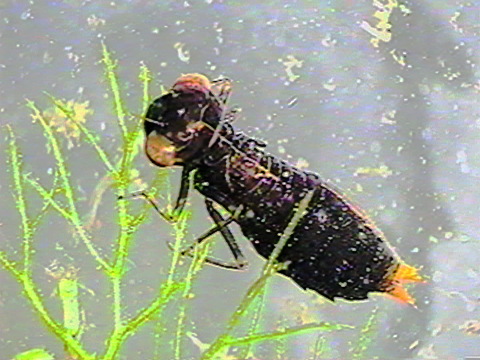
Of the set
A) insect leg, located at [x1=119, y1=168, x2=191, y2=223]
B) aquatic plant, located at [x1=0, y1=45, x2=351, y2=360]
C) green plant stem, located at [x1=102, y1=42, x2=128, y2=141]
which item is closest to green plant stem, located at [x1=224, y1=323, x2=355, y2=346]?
aquatic plant, located at [x1=0, y1=45, x2=351, y2=360]

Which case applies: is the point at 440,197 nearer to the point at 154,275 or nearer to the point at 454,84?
the point at 454,84

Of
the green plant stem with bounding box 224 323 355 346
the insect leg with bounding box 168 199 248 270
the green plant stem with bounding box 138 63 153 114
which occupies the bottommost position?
the green plant stem with bounding box 224 323 355 346

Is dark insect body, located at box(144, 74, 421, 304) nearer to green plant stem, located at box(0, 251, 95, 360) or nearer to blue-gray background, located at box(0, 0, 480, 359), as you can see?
blue-gray background, located at box(0, 0, 480, 359)

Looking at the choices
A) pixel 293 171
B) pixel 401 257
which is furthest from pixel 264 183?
pixel 401 257

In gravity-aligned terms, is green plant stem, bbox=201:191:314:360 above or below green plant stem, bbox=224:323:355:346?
above

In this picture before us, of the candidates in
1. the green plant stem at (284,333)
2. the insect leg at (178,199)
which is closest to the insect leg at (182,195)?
the insect leg at (178,199)

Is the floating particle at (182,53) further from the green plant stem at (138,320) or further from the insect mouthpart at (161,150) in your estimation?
the green plant stem at (138,320)
